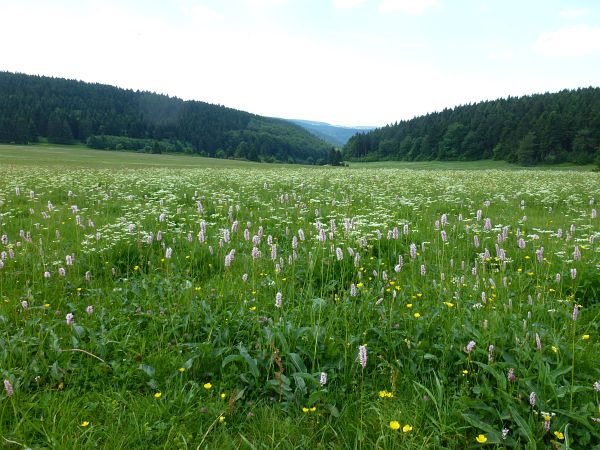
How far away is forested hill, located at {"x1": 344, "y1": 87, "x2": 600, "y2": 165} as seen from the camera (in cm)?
9781

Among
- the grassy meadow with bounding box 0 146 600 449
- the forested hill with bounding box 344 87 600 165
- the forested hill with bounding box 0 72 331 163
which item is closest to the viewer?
the grassy meadow with bounding box 0 146 600 449

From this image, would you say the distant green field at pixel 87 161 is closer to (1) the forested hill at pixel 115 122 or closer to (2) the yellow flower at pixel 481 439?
(2) the yellow flower at pixel 481 439

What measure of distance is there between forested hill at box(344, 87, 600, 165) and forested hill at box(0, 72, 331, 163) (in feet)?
99.2

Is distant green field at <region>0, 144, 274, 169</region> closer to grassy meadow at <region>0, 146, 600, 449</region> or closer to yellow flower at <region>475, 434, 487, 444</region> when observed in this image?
grassy meadow at <region>0, 146, 600, 449</region>

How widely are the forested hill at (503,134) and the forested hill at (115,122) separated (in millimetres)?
30244

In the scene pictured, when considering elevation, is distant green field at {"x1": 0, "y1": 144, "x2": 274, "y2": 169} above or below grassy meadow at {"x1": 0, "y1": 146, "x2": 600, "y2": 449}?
above

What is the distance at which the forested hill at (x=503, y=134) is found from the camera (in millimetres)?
97812

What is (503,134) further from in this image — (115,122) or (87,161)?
(115,122)

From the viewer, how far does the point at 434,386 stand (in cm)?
292

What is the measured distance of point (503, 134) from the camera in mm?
115875

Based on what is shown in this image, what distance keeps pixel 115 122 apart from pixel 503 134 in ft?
468

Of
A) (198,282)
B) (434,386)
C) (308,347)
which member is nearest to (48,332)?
(198,282)

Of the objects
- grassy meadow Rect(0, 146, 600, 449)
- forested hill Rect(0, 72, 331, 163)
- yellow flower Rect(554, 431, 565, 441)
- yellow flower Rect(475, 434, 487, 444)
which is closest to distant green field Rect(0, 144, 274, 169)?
grassy meadow Rect(0, 146, 600, 449)

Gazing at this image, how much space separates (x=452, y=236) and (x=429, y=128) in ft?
479
